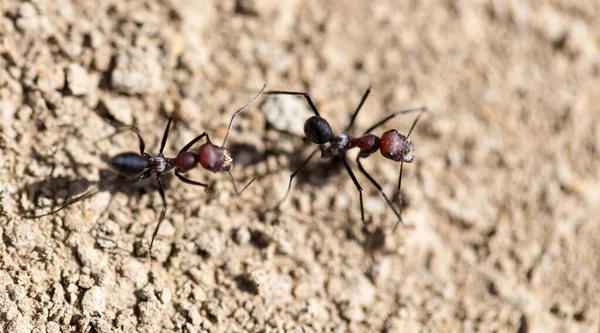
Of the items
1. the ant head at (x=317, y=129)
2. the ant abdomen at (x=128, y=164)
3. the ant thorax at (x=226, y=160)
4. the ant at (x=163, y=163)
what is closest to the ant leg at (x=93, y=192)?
the ant at (x=163, y=163)

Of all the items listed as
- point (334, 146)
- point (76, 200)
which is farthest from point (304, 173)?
point (76, 200)

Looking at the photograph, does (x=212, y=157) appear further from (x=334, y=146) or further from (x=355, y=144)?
(x=355, y=144)

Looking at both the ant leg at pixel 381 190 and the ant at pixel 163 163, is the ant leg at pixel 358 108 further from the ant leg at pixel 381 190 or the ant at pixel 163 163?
the ant at pixel 163 163

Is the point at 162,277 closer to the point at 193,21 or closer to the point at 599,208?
the point at 193,21

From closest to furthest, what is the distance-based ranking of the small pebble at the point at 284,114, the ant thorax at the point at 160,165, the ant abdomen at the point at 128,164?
the ant abdomen at the point at 128,164 < the ant thorax at the point at 160,165 < the small pebble at the point at 284,114

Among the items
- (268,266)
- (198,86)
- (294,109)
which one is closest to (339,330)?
(268,266)

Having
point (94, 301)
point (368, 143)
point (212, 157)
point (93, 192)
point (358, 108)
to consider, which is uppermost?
point (358, 108)

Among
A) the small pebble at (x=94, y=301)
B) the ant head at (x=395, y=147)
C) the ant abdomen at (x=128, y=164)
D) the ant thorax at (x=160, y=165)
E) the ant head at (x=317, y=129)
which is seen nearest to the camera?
the small pebble at (x=94, y=301)
